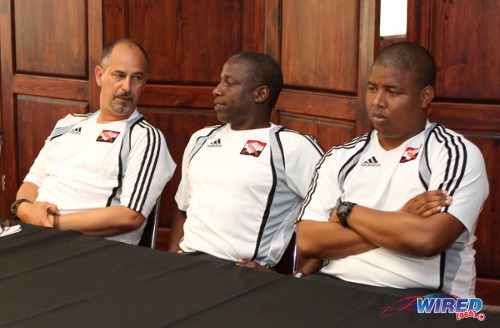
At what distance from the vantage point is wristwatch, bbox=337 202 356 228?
2.31 metres

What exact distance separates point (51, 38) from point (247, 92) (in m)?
2.15

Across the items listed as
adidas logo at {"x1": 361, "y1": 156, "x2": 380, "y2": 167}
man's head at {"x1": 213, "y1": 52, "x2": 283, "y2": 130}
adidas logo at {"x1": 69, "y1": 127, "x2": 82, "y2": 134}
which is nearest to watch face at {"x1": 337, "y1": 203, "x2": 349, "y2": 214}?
adidas logo at {"x1": 361, "y1": 156, "x2": 380, "y2": 167}

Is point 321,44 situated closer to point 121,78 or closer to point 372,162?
point 121,78

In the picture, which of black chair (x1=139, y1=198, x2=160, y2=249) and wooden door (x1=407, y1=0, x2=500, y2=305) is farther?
wooden door (x1=407, y1=0, x2=500, y2=305)

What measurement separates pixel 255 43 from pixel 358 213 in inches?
85.3

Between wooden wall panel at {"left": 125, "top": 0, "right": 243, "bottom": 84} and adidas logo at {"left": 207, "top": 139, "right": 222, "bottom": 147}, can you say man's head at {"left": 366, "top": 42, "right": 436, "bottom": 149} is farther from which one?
wooden wall panel at {"left": 125, "top": 0, "right": 243, "bottom": 84}

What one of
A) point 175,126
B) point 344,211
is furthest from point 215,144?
point 175,126

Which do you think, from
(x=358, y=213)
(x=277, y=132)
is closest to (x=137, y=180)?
(x=277, y=132)

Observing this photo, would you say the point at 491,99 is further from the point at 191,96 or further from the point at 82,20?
the point at 82,20

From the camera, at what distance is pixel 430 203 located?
7.18 feet

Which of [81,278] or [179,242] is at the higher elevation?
[81,278]

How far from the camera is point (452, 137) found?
2.34 m

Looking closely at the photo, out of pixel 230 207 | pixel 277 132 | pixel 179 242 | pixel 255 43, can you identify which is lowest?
pixel 179 242

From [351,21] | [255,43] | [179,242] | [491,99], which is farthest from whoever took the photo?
[255,43]
